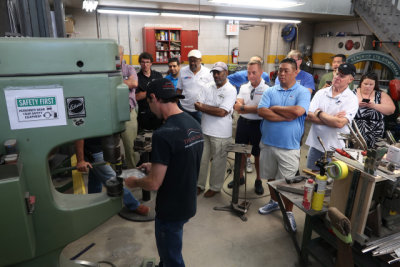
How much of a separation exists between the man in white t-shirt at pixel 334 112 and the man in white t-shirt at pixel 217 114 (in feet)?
2.77

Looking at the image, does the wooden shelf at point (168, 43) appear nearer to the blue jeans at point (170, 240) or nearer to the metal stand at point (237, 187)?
the metal stand at point (237, 187)

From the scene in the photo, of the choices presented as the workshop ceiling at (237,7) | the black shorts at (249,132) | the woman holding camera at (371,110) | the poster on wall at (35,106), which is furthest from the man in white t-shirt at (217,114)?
the workshop ceiling at (237,7)

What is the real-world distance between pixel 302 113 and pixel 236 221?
1.28 metres

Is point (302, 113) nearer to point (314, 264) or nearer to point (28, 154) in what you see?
point (314, 264)

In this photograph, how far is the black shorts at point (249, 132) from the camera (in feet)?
10.9

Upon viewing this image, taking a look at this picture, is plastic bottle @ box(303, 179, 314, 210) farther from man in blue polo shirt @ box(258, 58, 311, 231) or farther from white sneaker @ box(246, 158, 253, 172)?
white sneaker @ box(246, 158, 253, 172)

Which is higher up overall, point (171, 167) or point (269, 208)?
point (171, 167)

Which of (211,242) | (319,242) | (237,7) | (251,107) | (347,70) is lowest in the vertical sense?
(211,242)

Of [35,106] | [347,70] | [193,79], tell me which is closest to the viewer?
[35,106]

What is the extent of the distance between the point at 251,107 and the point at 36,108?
7.99 ft

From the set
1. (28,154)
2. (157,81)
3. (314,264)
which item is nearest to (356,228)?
(314,264)

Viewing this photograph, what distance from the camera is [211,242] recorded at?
2.56 metres

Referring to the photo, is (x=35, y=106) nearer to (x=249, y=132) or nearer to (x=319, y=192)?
(x=319, y=192)

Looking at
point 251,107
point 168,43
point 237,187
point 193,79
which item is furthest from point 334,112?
point 168,43
